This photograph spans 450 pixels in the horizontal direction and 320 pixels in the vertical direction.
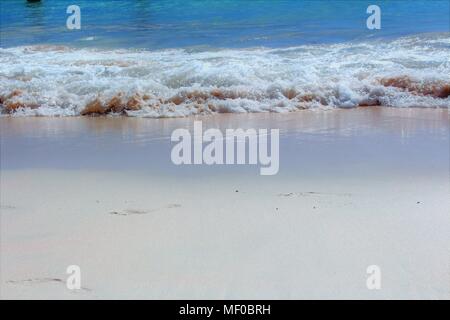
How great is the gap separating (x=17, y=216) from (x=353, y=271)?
2.01 metres

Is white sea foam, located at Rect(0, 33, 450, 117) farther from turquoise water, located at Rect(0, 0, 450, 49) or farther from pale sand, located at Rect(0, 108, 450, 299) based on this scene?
turquoise water, located at Rect(0, 0, 450, 49)

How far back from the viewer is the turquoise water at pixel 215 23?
38.8ft

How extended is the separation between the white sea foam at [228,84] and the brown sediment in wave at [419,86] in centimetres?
1

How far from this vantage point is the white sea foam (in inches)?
287

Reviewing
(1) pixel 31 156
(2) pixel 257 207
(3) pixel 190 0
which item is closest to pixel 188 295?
(2) pixel 257 207

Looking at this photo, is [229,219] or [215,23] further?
[215,23]
